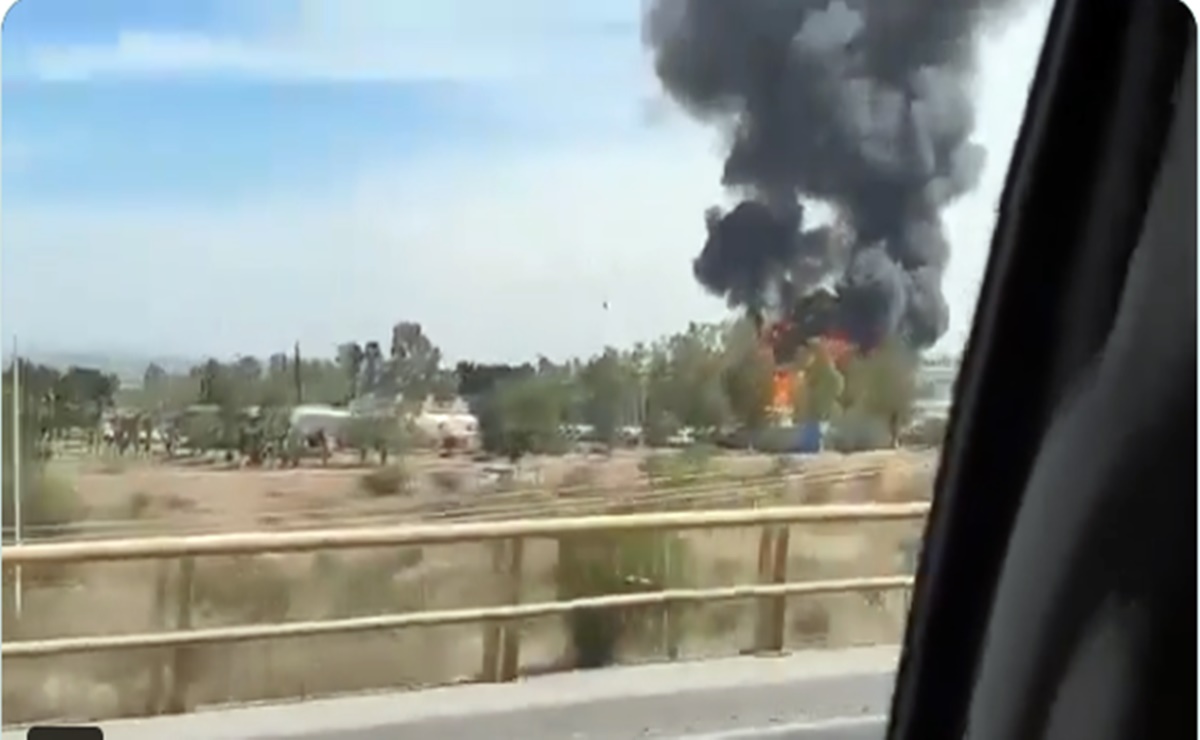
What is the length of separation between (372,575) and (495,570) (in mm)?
113

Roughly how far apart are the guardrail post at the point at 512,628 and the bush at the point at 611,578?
4cm

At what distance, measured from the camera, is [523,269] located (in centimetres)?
125

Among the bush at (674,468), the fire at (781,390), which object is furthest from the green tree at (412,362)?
the fire at (781,390)

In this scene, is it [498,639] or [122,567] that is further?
[498,639]

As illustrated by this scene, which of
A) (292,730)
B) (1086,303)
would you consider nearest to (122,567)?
(292,730)

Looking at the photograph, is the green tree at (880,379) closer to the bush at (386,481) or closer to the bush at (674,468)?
the bush at (674,468)

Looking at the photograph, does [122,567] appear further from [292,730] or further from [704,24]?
[704,24]

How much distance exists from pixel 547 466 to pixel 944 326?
1.32ft

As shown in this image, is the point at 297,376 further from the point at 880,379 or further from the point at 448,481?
the point at 880,379

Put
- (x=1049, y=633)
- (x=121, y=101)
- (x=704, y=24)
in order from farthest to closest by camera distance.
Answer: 1. (x=704, y=24)
2. (x=121, y=101)
3. (x=1049, y=633)

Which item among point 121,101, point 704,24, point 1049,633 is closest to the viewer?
point 1049,633

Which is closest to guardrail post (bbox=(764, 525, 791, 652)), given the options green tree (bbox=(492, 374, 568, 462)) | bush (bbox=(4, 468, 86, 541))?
green tree (bbox=(492, 374, 568, 462))

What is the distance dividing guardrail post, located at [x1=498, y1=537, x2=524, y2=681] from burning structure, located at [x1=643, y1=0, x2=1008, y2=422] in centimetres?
28

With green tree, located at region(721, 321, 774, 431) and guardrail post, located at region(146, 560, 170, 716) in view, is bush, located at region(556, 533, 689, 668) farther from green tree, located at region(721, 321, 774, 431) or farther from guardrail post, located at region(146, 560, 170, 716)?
guardrail post, located at region(146, 560, 170, 716)
